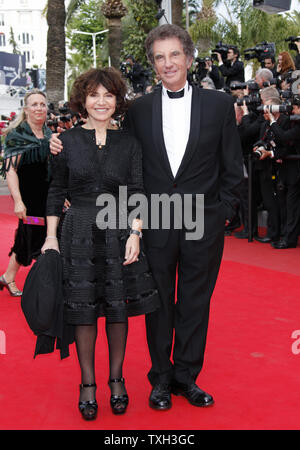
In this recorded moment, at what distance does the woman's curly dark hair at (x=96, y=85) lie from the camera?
3016 mm

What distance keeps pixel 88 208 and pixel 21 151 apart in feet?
7.30

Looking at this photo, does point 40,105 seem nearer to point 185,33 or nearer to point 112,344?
point 185,33

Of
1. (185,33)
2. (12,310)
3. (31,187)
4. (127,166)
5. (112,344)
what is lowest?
(12,310)

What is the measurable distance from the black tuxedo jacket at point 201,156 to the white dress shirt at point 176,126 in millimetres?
40

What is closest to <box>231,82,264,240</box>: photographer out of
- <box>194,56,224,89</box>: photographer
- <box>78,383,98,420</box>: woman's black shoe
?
<box>194,56,224,89</box>: photographer

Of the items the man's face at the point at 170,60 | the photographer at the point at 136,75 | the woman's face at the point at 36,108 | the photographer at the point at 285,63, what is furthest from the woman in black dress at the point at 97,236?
the photographer at the point at 136,75

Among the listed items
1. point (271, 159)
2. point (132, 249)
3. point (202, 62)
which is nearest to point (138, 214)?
point (132, 249)

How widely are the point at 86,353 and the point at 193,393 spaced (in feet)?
1.98

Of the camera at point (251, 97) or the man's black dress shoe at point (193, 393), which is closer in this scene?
the man's black dress shoe at point (193, 393)

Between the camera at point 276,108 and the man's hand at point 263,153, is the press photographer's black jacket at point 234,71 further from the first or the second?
the man's hand at point 263,153

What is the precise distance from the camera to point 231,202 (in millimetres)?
3158
